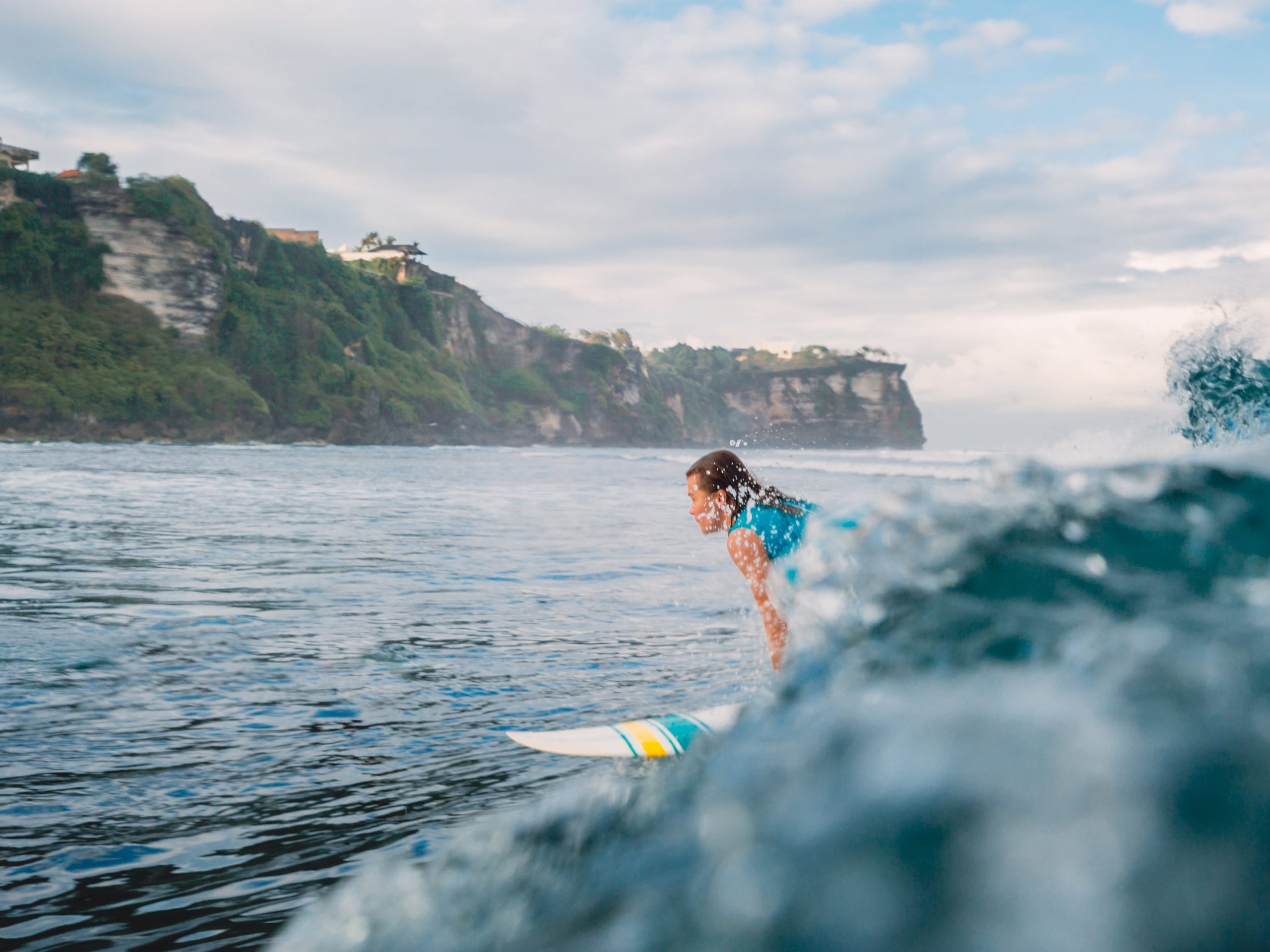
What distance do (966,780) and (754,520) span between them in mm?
2965

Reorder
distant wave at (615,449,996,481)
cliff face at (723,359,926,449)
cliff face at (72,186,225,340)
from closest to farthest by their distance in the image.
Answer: distant wave at (615,449,996,481) < cliff face at (72,186,225,340) < cliff face at (723,359,926,449)

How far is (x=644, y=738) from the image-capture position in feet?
12.1

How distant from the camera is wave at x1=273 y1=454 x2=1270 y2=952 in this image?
750mm

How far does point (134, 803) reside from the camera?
3.23m

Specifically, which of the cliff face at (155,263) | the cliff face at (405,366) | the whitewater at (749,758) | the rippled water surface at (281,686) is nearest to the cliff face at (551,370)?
the cliff face at (405,366)

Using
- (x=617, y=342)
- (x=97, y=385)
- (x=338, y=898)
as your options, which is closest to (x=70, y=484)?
(x=338, y=898)

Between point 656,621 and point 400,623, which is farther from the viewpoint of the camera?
point 656,621

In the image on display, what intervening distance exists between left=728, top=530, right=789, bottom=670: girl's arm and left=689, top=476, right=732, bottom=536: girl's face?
0.28 m

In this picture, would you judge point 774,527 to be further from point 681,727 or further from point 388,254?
point 388,254

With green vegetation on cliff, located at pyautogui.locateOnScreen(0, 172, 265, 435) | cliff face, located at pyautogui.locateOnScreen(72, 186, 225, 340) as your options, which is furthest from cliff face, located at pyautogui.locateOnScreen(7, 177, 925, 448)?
green vegetation on cliff, located at pyautogui.locateOnScreen(0, 172, 265, 435)

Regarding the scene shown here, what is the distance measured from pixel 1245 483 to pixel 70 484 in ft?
71.7

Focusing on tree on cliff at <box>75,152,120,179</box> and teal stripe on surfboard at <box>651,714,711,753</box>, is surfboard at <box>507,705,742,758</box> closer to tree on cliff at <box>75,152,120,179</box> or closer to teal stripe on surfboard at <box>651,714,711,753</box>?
teal stripe on surfboard at <box>651,714,711,753</box>

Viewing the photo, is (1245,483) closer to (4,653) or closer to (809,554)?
(809,554)

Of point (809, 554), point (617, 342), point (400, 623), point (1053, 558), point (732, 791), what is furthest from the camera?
point (617, 342)
